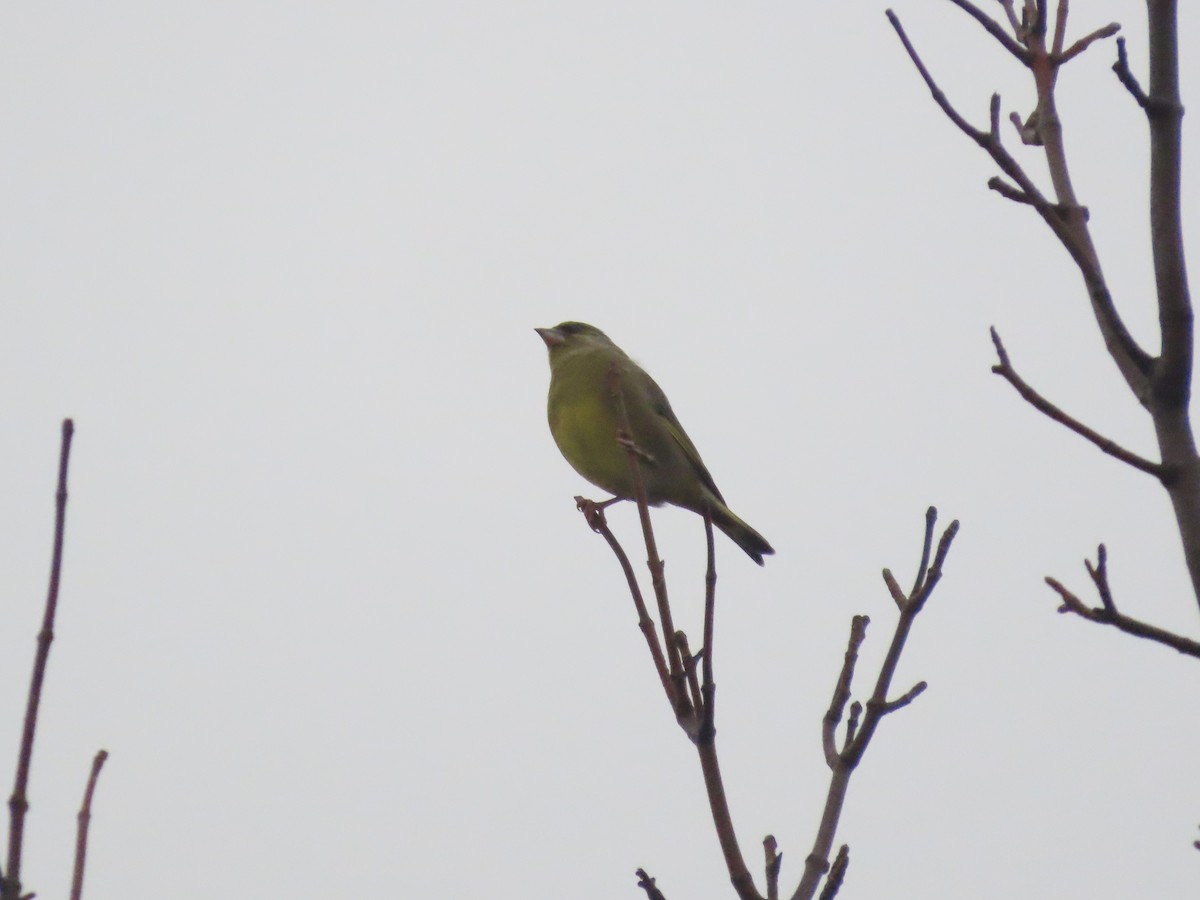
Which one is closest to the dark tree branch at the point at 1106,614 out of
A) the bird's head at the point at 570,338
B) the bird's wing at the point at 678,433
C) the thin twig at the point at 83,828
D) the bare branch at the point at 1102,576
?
the bare branch at the point at 1102,576

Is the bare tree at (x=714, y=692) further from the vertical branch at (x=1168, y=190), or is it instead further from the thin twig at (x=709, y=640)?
the vertical branch at (x=1168, y=190)

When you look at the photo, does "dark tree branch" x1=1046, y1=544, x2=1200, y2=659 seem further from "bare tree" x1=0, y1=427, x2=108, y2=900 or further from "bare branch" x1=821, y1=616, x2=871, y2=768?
"bare tree" x1=0, y1=427, x2=108, y2=900

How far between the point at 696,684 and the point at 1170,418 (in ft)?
2.50

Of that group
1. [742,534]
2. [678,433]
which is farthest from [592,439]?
[742,534]

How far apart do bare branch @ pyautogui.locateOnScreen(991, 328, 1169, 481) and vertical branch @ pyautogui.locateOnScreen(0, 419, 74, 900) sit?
1.05 metres

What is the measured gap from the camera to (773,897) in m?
1.84

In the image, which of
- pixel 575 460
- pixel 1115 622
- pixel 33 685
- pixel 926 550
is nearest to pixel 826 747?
pixel 926 550

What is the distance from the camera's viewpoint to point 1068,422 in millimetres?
1532

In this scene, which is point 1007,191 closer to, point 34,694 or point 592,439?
point 34,694

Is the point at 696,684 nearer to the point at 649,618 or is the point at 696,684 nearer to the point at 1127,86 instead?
the point at 649,618

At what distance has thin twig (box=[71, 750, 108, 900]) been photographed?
156 cm

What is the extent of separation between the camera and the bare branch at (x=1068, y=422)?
148 cm

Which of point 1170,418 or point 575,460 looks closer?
point 1170,418

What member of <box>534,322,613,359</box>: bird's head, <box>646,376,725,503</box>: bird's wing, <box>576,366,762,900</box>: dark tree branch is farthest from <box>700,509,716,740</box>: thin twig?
<box>534,322,613,359</box>: bird's head
